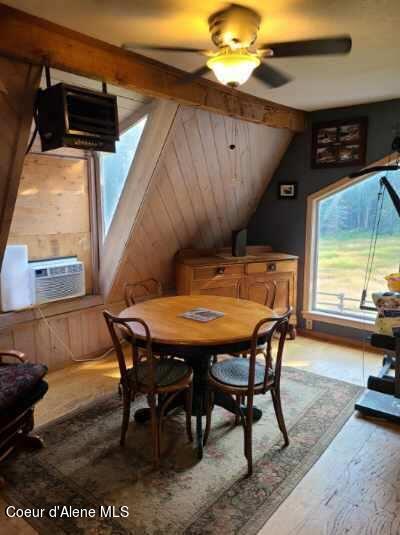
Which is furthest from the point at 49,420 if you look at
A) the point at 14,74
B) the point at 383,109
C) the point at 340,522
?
the point at 383,109

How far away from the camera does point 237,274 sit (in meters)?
4.21

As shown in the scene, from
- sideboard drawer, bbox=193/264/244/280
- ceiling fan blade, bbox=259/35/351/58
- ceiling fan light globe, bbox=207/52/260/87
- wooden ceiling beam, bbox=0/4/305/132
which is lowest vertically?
sideboard drawer, bbox=193/264/244/280

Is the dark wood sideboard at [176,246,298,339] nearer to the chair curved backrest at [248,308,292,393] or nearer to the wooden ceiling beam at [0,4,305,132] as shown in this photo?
the wooden ceiling beam at [0,4,305,132]

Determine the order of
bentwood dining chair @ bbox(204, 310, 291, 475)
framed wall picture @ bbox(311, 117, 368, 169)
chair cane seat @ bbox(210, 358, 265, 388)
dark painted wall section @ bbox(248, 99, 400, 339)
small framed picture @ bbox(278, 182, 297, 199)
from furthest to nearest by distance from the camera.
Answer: small framed picture @ bbox(278, 182, 297, 199) → framed wall picture @ bbox(311, 117, 368, 169) → dark painted wall section @ bbox(248, 99, 400, 339) → chair cane seat @ bbox(210, 358, 265, 388) → bentwood dining chair @ bbox(204, 310, 291, 475)

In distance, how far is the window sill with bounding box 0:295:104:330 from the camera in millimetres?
3213

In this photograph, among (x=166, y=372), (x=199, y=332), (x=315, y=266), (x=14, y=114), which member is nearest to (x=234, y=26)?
(x=14, y=114)

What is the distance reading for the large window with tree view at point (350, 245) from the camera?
398cm

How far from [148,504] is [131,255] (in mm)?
2325

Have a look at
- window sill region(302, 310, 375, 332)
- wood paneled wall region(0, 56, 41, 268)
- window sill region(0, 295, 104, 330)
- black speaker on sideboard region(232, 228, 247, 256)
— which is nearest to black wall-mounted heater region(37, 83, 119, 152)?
wood paneled wall region(0, 56, 41, 268)

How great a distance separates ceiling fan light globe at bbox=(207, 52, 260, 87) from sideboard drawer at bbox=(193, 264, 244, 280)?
2321 mm

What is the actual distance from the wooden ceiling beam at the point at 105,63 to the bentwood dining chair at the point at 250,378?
168 centimetres

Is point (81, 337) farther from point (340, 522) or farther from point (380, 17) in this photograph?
point (380, 17)

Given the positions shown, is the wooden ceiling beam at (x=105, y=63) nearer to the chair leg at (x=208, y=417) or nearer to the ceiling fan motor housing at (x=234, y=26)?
the ceiling fan motor housing at (x=234, y=26)

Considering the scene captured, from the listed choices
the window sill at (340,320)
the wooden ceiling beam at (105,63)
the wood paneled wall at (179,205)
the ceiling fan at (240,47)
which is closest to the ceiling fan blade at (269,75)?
the ceiling fan at (240,47)
